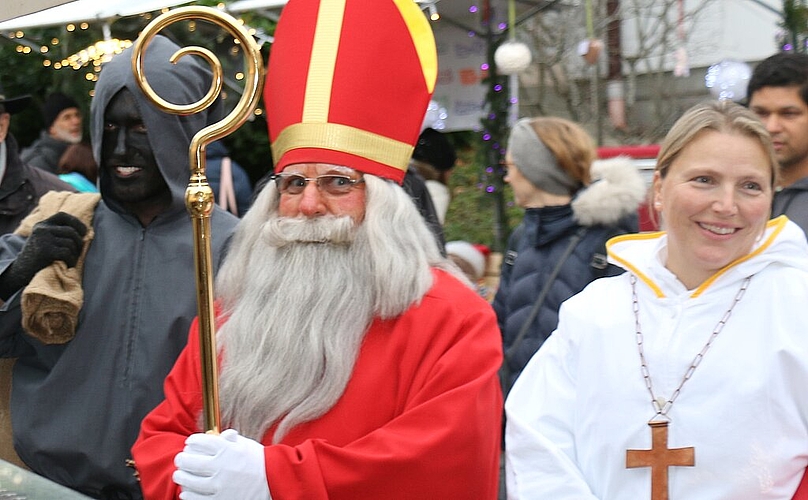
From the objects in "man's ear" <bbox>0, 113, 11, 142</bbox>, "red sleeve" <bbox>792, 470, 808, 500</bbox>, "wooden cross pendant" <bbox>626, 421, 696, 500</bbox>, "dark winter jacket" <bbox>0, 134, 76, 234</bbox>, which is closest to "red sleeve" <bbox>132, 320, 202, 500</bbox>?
"wooden cross pendant" <bbox>626, 421, 696, 500</bbox>

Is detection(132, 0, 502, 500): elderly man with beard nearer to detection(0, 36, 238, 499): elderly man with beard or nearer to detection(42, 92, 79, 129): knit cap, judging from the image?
detection(0, 36, 238, 499): elderly man with beard

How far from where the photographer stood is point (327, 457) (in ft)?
8.47

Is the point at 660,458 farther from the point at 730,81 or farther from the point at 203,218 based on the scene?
the point at 730,81

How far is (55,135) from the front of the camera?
798 cm

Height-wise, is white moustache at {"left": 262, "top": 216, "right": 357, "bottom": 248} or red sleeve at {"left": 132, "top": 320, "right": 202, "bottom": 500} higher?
white moustache at {"left": 262, "top": 216, "right": 357, "bottom": 248}

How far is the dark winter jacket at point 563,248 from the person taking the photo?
4.36 m

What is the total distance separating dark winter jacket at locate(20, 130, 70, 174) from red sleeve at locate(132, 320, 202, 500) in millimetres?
5150

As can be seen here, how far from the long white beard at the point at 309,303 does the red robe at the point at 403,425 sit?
0.15ft

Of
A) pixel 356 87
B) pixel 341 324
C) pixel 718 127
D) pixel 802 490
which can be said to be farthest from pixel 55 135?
pixel 802 490

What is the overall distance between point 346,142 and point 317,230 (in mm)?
242

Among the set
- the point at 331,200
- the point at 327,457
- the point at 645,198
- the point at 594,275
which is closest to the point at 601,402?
the point at 327,457

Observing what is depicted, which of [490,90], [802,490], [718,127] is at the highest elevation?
[490,90]

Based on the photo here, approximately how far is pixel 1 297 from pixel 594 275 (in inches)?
85.1

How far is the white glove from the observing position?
247cm
